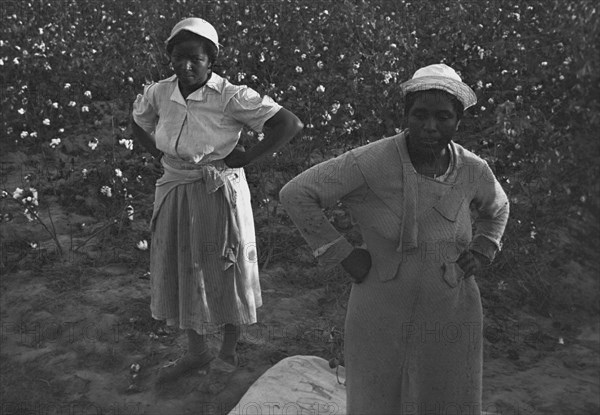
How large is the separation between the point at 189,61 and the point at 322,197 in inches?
47.8

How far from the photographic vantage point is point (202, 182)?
10.7 ft

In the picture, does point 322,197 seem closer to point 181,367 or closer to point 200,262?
point 200,262

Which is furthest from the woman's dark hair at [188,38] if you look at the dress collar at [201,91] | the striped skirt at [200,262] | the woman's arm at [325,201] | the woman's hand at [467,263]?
the woman's hand at [467,263]

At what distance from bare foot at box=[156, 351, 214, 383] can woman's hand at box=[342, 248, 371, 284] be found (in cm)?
171

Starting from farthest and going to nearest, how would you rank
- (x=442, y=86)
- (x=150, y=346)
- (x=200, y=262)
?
(x=150, y=346), (x=200, y=262), (x=442, y=86)

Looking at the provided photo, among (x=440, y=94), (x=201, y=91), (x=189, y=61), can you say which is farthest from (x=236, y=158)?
(x=440, y=94)

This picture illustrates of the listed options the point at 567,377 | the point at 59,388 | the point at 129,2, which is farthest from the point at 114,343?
the point at 129,2

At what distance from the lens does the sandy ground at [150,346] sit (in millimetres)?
3625

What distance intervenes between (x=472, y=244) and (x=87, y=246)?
147 inches

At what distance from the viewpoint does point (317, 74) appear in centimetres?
723

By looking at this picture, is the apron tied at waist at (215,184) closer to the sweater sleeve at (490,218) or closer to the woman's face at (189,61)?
the woman's face at (189,61)

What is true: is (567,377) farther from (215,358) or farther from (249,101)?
(249,101)

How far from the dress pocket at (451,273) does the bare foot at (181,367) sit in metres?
1.89

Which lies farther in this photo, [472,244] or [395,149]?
[472,244]
